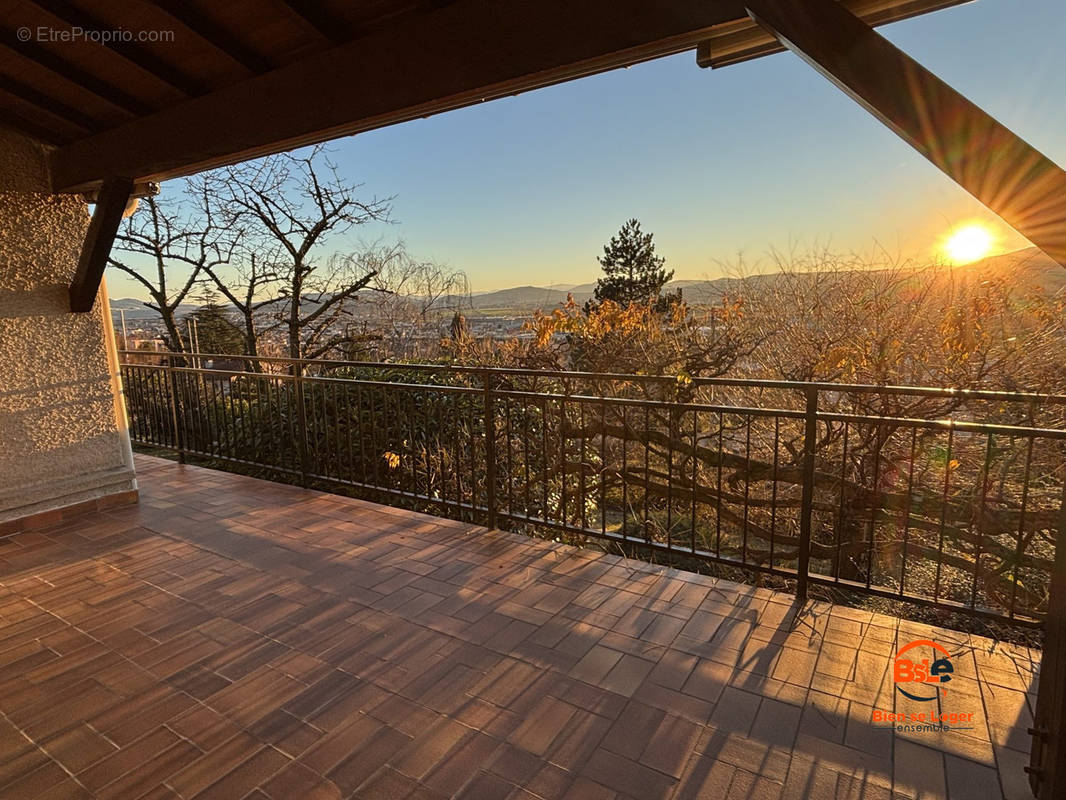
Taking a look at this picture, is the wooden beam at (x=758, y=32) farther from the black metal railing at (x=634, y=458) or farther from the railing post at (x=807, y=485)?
the black metal railing at (x=634, y=458)

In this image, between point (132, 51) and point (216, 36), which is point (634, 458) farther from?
point (132, 51)

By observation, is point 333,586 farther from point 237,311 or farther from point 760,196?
point 760,196

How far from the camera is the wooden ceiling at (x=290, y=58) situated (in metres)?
1.81

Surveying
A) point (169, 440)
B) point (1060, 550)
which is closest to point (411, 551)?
point (1060, 550)

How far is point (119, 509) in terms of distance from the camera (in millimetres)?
4051

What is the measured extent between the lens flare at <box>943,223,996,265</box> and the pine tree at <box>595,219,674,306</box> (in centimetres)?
998

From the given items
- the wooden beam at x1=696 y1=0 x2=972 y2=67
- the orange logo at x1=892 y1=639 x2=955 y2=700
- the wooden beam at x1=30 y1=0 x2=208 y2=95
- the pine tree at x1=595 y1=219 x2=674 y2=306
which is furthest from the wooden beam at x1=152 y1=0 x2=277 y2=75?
the pine tree at x1=595 y1=219 x2=674 y2=306

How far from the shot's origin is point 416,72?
7.27 ft

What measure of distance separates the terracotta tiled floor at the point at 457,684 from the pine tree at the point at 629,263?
1282 cm

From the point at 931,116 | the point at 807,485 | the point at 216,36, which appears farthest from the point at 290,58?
the point at 807,485

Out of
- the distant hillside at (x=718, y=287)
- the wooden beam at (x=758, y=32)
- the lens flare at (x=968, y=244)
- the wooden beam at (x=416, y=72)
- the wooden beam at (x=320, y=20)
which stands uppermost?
the wooden beam at (x=320, y=20)

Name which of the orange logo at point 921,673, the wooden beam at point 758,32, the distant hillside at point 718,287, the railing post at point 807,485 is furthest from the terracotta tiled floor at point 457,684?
the wooden beam at point 758,32

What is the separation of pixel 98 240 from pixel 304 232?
16.2 ft

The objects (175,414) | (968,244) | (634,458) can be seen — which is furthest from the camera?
(634,458)
